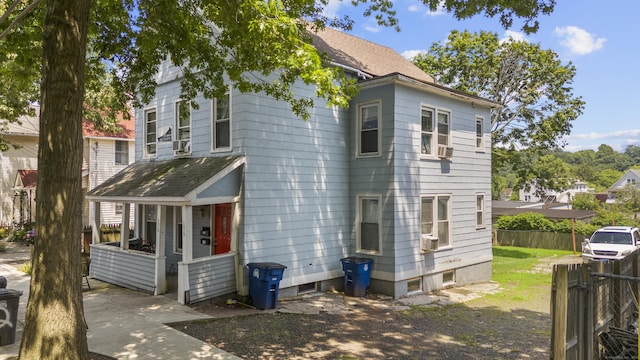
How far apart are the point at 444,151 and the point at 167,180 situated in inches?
345

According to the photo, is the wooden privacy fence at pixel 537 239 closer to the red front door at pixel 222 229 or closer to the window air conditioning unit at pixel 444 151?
the window air conditioning unit at pixel 444 151

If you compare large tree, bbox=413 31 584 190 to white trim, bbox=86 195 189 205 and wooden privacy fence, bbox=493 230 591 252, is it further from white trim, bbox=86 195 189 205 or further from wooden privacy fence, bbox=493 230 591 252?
white trim, bbox=86 195 189 205

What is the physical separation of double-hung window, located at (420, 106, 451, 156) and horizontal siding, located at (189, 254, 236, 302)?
6.98 metres

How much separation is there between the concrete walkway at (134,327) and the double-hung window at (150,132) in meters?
4.76

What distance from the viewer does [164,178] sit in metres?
11.5

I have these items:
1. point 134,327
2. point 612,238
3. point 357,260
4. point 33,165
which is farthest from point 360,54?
point 33,165

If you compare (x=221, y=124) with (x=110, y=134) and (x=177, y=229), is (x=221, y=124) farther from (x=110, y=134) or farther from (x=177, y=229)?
(x=110, y=134)

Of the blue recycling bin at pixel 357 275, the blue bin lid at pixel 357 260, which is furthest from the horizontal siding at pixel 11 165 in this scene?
the blue recycling bin at pixel 357 275

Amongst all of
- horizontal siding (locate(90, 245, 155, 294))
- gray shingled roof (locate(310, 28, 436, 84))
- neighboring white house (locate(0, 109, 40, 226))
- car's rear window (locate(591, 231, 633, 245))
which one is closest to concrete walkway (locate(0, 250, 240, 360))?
horizontal siding (locate(90, 245, 155, 294))

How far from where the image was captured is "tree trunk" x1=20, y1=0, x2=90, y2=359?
4.74 m

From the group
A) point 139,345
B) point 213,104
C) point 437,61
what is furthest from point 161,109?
point 437,61

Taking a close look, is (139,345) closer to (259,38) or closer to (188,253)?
(188,253)

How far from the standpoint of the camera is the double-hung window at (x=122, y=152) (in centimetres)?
2539

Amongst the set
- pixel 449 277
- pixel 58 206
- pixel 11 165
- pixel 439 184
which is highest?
pixel 11 165
